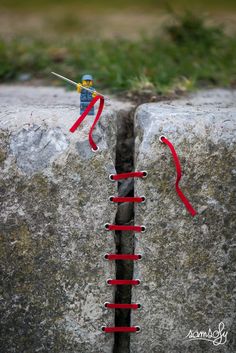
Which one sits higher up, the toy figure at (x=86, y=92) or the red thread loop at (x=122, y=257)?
the toy figure at (x=86, y=92)

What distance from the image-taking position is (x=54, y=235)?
79.5 inches

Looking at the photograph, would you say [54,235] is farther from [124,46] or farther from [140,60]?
[124,46]

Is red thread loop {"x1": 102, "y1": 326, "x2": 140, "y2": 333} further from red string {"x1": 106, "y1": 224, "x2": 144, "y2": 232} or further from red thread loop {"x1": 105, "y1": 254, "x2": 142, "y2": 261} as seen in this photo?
red string {"x1": 106, "y1": 224, "x2": 144, "y2": 232}

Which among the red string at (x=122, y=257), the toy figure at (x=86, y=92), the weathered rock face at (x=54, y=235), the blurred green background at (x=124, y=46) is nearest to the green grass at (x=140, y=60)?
the blurred green background at (x=124, y=46)

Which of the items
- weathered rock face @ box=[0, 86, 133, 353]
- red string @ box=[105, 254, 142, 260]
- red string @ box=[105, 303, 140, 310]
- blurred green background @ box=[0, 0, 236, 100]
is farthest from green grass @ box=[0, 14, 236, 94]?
red string @ box=[105, 303, 140, 310]

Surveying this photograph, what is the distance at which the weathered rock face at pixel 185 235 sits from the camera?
2.01m

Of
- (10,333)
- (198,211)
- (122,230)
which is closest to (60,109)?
(122,230)

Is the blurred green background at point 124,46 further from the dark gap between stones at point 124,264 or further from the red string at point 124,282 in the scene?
the red string at point 124,282

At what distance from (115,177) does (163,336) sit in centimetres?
61

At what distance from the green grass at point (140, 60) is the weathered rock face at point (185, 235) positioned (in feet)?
2.29

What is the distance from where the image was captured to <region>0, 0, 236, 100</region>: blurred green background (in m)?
3.01

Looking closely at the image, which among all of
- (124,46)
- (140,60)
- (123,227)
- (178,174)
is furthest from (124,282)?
(124,46)

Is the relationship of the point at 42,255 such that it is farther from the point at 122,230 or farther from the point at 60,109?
the point at 60,109

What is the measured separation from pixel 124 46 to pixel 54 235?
1.99m
